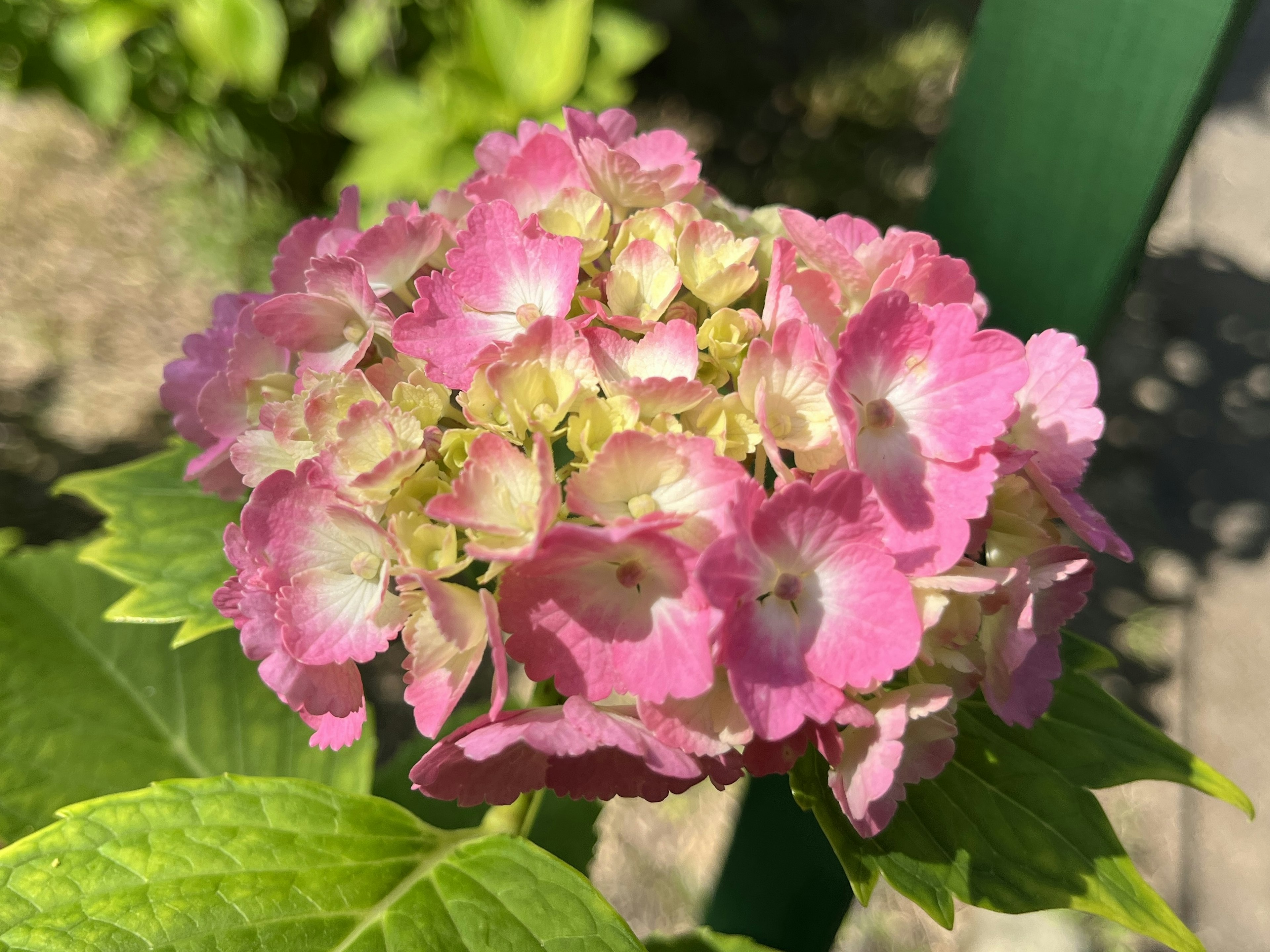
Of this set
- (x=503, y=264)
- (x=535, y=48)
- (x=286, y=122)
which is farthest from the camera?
(x=286, y=122)

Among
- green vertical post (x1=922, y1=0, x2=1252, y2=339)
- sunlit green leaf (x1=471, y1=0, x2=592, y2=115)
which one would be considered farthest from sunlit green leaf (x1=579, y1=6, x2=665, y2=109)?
green vertical post (x1=922, y1=0, x2=1252, y2=339)

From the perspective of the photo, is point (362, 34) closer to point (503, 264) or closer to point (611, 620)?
point (503, 264)

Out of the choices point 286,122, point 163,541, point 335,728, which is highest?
point 335,728

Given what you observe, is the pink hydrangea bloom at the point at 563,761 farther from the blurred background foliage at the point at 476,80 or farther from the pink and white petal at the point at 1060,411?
the blurred background foliage at the point at 476,80

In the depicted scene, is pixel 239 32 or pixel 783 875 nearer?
pixel 783 875

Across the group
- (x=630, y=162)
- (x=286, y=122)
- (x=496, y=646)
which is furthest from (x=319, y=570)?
(x=286, y=122)

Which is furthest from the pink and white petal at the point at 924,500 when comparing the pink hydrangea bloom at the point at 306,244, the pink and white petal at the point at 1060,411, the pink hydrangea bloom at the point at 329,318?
the pink hydrangea bloom at the point at 306,244

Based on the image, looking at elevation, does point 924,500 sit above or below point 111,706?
above
